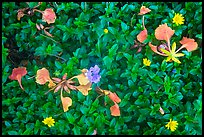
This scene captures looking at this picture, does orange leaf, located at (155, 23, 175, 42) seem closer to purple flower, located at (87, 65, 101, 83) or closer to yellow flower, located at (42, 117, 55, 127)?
purple flower, located at (87, 65, 101, 83)

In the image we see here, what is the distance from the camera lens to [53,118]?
6.43 ft

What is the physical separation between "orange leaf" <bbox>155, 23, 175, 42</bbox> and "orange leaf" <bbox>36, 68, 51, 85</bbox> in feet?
1.90

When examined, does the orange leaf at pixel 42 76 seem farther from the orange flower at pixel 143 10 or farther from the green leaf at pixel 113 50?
the orange flower at pixel 143 10

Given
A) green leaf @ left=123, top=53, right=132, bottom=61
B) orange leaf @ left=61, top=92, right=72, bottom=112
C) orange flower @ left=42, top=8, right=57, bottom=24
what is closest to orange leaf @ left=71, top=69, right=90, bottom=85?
orange leaf @ left=61, top=92, right=72, bottom=112

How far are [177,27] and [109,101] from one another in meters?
0.50

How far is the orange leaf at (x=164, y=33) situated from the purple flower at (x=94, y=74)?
342mm

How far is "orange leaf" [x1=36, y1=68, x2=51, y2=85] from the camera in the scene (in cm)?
195

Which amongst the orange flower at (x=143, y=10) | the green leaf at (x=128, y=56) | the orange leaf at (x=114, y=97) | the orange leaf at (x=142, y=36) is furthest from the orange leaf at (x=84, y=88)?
the orange flower at (x=143, y=10)

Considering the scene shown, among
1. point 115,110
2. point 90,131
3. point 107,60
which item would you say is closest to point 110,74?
point 107,60

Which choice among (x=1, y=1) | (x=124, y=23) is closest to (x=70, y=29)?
(x=124, y=23)

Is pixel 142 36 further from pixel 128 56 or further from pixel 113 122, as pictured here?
pixel 113 122

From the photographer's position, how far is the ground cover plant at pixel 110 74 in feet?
6.28

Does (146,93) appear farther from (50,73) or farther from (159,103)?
(50,73)

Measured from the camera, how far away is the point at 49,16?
2006mm
